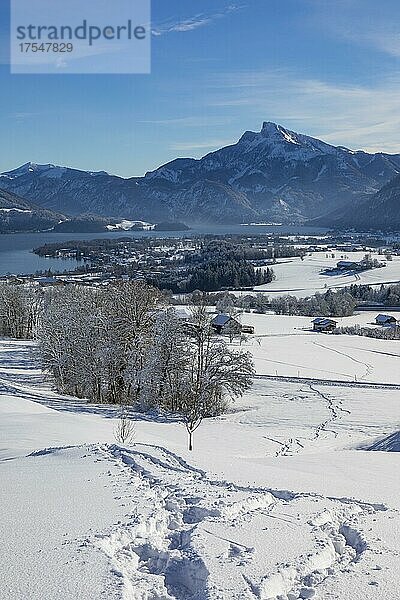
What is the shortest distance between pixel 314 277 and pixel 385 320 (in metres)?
56.6

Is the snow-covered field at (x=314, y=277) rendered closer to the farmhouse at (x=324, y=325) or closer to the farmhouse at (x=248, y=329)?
the farmhouse at (x=324, y=325)

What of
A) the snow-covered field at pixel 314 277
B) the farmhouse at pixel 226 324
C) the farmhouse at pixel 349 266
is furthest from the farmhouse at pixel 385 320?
the farmhouse at pixel 349 266

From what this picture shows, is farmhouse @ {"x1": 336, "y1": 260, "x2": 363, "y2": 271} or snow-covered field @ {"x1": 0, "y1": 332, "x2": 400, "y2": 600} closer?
snow-covered field @ {"x1": 0, "y1": 332, "x2": 400, "y2": 600}

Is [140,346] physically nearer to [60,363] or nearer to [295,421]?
[60,363]

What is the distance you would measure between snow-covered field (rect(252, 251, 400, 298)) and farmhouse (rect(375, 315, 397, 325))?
94.1ft

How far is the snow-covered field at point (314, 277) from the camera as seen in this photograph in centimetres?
12644

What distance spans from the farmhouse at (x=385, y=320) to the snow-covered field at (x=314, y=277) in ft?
94.1

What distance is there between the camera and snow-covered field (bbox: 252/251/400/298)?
4978 inches

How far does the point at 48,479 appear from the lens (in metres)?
11.2

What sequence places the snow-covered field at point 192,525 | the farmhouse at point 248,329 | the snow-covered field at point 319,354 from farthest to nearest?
the farmhouse at point 248,329 < the snow-covered field at point 319,354 < the snow-covered field at point 192,525

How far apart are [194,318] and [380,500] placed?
1085 inches

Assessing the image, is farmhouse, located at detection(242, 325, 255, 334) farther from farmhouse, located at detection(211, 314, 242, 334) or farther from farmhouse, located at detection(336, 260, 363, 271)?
farmhouse, located at detection(336, 260, 363, 271)

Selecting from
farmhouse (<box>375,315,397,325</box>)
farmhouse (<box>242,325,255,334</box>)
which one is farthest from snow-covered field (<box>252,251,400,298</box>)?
farmhouse (<box>242,325,255,334</box>)

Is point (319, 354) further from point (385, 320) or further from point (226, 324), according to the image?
point (385, 320)
